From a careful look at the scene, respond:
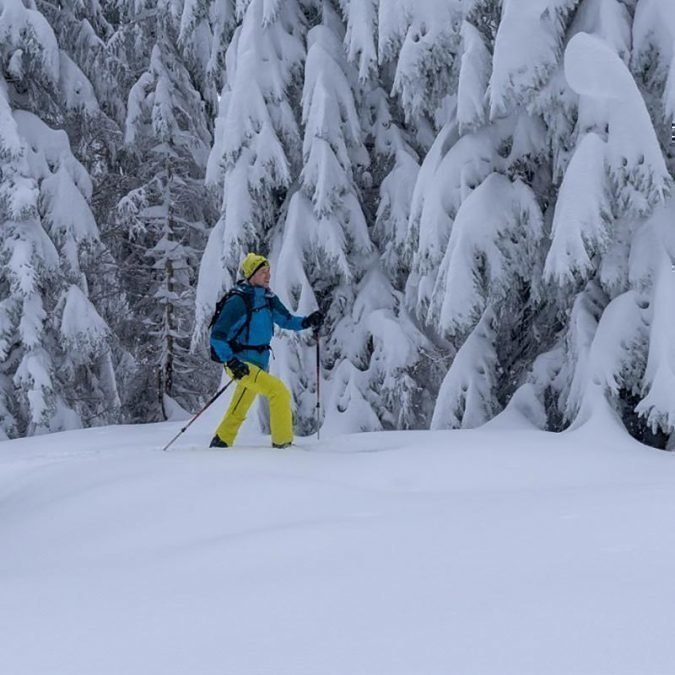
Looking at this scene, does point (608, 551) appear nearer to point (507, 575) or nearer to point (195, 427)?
point (507, 575)

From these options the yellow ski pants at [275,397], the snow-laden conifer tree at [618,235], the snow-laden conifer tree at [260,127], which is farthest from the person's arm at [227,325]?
the snow-laden conifer tree at [618,235]

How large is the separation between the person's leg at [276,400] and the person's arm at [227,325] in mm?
276

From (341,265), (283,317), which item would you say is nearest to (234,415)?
(283,317)

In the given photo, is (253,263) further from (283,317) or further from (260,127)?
(260,127)

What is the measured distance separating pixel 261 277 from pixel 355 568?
4.86 metres

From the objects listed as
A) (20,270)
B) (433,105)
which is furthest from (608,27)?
(20,270)

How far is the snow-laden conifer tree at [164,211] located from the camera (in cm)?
1579

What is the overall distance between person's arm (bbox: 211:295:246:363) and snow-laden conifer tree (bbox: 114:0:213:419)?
26.9 feet

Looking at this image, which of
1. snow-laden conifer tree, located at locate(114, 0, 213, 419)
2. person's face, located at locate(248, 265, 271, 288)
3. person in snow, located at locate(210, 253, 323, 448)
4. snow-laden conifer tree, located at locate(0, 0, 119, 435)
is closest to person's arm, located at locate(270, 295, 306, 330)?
person in snow, located at locate(210, 253, 323, 448)

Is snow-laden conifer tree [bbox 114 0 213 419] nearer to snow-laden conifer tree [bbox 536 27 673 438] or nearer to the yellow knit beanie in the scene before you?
the yellow knit beanie

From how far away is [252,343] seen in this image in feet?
24.8

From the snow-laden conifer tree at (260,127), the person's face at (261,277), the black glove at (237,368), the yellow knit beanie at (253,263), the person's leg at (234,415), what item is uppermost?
the snow-laden conifer tree at (260,127)

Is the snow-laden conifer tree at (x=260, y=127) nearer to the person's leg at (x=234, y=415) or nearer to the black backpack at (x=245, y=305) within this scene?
the black backpack at (x=245, y=305)

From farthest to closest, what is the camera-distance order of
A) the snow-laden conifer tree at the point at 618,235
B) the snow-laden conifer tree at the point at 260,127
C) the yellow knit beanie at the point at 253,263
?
the snow-laden conifer tree at the point at 260,127 < the yellow knit beanie at the point at 253,263 < the snow-laden conifer tree at the point at 618,235
